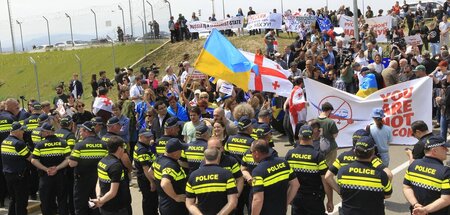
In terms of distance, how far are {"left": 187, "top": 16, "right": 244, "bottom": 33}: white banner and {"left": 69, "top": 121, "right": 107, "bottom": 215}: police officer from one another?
2132cm

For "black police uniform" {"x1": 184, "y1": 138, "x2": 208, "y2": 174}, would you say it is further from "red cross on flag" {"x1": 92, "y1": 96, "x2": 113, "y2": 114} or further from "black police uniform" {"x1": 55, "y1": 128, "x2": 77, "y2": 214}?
"red cross on flag" {"x1": 92, "y1": 96, "x2": 113, "y2": 114}

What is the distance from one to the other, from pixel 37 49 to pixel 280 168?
41.0 meters

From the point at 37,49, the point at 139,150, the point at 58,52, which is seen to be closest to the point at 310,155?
the point at 139,150

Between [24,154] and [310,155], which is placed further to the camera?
[24,154]

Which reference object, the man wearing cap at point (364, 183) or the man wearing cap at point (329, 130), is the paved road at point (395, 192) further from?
the man wearing cap at point (364, 183)

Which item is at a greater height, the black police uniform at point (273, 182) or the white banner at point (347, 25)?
the white banner at point (347, 25)

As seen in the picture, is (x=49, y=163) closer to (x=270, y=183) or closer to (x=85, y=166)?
(x=85, y=166)

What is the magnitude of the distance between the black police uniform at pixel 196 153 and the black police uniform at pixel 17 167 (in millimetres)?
3332

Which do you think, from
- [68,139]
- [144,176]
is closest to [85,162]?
[144,176]

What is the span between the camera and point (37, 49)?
44094 mm

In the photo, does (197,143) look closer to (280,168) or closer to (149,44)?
(280,168)

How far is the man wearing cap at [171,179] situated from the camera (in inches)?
274

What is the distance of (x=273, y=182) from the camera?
643 cm

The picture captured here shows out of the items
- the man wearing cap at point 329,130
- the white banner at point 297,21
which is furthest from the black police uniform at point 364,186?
the white banner at point 297,21
